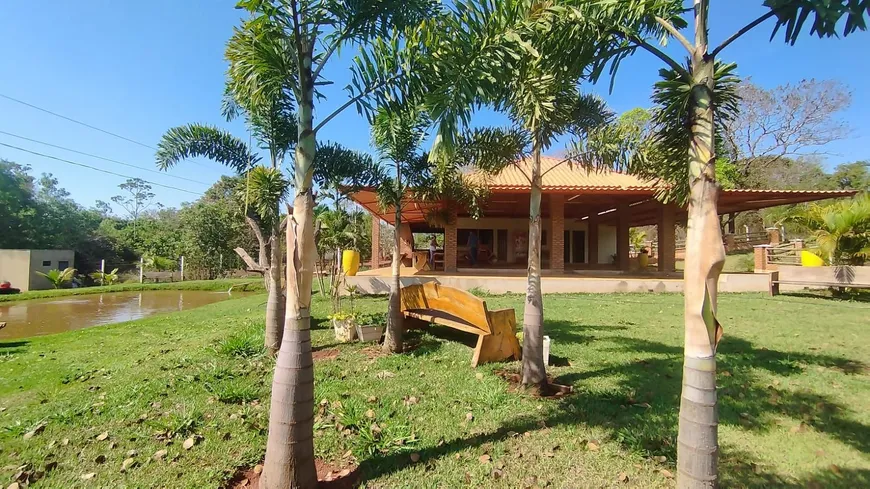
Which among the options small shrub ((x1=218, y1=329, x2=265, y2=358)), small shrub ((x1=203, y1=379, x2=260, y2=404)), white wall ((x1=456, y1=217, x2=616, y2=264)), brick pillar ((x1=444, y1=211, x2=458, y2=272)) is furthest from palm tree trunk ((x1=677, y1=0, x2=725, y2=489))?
white wall ((x1=456, y1=217, x2=616, y2=264))

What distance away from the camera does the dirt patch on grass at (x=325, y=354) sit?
6.07 metres

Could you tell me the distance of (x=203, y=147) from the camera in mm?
6570

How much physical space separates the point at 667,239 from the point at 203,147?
671 inches

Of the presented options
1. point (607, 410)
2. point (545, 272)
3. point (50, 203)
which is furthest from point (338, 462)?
point (50, 203)

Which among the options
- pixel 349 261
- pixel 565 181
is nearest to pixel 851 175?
pixel 565 181

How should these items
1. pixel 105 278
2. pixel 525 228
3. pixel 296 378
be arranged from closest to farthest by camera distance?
pixel 296 378 < pixel 525 228 < pixel 105 278

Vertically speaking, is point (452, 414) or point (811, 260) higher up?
point (811, 260)

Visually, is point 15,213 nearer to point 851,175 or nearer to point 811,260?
point 811,260

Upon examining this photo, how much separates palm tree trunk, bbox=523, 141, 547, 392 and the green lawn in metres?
0.33

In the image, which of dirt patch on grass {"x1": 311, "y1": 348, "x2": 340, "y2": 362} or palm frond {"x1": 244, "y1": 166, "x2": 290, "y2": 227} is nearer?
palm frond {"x1": 244, "y1": 166, "x2": 290, "y2": 227}

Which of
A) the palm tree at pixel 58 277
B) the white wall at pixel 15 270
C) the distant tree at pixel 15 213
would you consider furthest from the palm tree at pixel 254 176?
the distant tree at pixel 15 213

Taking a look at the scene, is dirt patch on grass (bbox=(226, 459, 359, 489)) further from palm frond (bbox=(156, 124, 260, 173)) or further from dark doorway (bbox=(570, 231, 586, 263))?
dark doorway (bbox=(570, 231, 586, 263))

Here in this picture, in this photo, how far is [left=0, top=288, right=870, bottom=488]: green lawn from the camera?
3043 millimetres

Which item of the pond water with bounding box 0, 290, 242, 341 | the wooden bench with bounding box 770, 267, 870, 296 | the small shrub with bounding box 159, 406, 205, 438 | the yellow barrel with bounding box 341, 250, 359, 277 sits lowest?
the pond water with bounding box 0, 290, 242, 341
